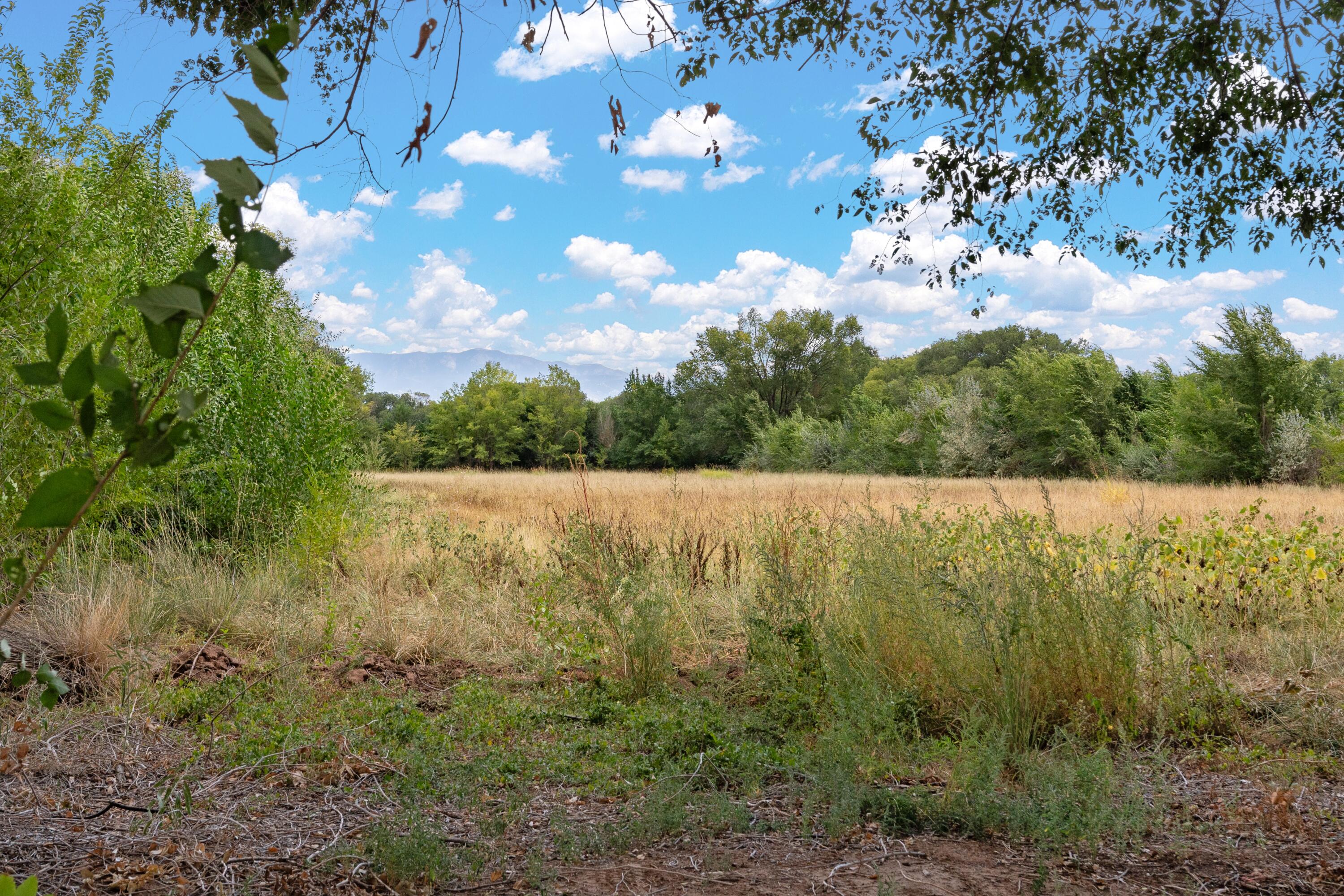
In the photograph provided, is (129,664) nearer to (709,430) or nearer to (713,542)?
(713,542)

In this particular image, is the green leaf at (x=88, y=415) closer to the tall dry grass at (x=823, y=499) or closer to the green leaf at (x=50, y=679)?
the green leaf at (x=50, y=679)

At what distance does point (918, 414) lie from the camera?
36.2 metres

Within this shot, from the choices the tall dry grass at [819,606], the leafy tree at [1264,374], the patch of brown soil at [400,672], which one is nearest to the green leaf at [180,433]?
the tall dry grass at [819,606]

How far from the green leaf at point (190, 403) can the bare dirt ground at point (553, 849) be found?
7.50 feet

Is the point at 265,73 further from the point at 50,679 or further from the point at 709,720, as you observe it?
the point at 709,720

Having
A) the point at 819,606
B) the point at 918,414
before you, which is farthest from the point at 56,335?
the point at 918,414

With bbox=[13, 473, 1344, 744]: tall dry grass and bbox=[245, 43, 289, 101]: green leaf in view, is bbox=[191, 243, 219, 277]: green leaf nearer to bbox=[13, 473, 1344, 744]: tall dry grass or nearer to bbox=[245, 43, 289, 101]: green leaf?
bbox=[245, 43, 289, 101]: green leaf

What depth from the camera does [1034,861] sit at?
8.70ft

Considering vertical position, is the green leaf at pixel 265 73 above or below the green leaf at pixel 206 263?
above

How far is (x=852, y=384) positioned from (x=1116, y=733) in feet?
160

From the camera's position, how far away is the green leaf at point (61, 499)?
618 millimetres

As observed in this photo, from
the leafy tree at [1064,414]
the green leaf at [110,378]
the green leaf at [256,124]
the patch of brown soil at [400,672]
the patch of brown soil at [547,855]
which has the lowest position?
the patch of brown soil at [400,672]

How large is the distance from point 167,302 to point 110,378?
0.25 feet

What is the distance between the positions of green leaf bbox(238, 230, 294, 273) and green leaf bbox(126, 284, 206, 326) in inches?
1.7
